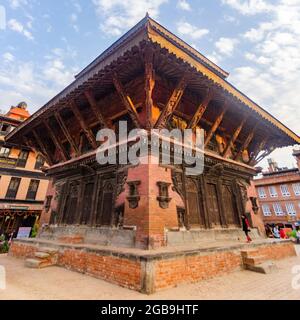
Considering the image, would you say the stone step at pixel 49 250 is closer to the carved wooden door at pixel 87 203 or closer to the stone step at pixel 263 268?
the carved wooden door at pixel 87 203

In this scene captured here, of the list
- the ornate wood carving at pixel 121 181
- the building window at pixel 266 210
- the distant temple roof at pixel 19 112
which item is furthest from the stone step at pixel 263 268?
the building window at pixel 266 210

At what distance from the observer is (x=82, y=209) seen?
25.8 ft

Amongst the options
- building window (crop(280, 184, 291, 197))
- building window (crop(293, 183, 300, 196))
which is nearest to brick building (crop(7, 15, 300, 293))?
building window (crop(293, 183, 300, 196))

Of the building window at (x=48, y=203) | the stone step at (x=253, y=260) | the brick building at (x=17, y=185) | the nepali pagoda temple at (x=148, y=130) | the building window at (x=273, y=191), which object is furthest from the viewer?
the building window at (x=273, y=191)

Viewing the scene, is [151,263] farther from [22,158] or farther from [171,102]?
[22,158]

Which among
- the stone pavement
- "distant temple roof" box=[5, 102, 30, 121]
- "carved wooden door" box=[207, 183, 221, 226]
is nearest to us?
the stone pavement

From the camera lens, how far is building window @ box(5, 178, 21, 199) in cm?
1817

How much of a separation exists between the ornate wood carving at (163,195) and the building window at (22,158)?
19573 millimetres

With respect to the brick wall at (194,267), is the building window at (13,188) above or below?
above

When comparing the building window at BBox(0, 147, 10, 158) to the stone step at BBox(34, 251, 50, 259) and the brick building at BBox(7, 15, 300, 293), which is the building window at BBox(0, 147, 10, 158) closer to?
the brick building at BBox(7, 15, 300, 293)

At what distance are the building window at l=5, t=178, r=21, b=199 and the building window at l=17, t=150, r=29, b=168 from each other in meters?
1.55

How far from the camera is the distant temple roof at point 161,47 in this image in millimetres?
4754
